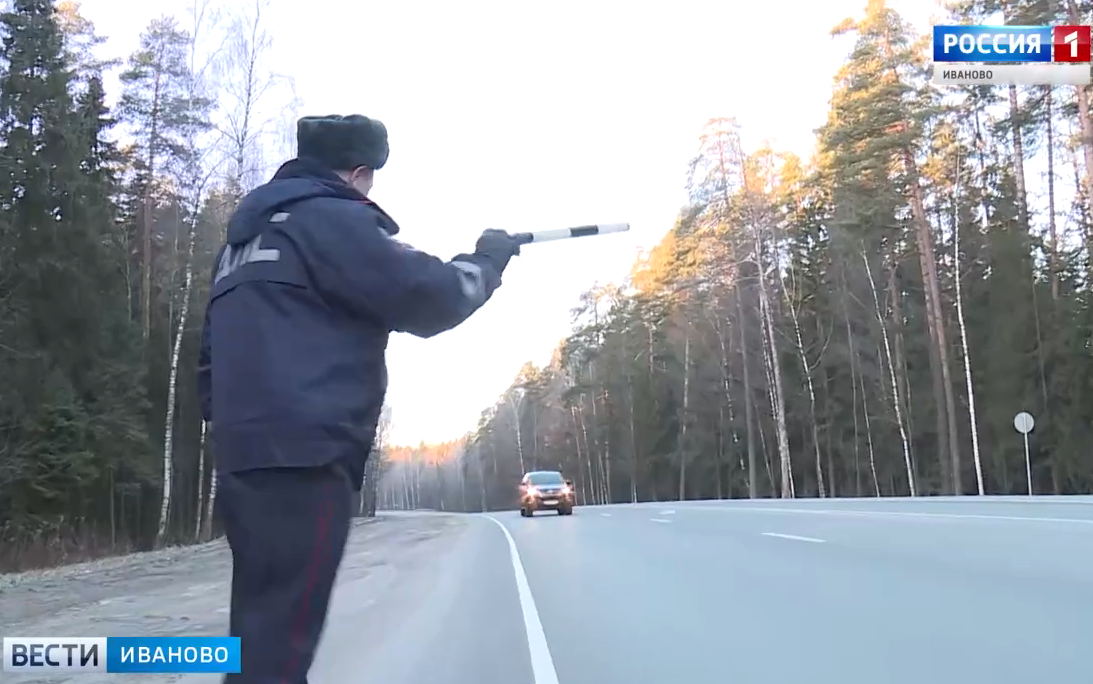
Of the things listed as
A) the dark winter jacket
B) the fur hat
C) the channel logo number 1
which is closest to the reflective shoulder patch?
the dark winter jacket

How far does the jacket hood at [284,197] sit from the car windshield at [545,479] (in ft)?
98.9

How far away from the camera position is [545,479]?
106 ft

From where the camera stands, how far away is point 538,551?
15758 millimetres

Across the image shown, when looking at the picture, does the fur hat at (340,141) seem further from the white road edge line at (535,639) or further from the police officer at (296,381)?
the white road edge line at (535,639)

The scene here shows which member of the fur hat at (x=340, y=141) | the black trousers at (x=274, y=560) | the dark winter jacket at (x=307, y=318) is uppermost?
the fur hat at (x=340, y=141)

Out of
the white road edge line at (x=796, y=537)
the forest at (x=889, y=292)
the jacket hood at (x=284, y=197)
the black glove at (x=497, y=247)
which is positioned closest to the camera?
the jacket hood at (x=284, y=197)

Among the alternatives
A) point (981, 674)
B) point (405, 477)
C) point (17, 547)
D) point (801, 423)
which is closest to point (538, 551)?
point (981, 674)

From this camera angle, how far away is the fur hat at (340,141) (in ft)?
8.13

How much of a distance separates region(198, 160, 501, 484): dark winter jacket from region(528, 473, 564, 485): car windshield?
30.2 meters

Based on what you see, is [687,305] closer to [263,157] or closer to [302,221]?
[263,157]

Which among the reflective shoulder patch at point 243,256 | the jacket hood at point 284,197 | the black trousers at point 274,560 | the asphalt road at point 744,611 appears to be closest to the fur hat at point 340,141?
the jacket hood at point 284,197

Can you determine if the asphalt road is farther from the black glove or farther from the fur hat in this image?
the fur hat

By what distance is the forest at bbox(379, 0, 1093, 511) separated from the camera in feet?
114

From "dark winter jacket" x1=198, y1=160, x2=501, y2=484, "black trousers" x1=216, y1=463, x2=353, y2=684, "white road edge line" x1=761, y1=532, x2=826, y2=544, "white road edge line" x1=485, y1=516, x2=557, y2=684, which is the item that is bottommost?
"white road edge line" x1=761, y1=532, x2=826, y2=544
